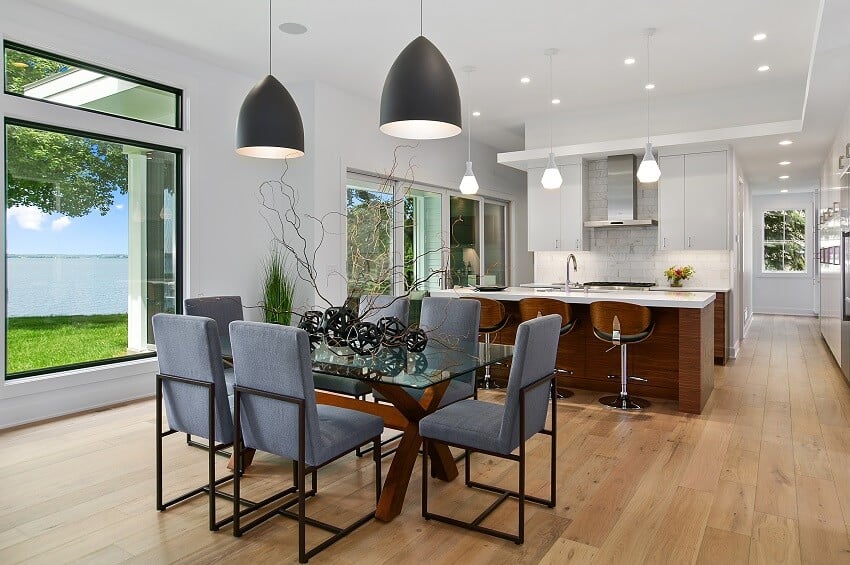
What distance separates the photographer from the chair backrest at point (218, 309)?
3.73m

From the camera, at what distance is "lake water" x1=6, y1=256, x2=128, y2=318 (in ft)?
14.0

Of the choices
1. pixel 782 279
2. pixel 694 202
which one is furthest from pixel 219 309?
pixel 782 279

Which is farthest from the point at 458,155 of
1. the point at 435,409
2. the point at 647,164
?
the point at 435,409

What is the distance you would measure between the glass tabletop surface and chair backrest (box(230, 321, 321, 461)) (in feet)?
0.93

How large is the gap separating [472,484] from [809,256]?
11415mm

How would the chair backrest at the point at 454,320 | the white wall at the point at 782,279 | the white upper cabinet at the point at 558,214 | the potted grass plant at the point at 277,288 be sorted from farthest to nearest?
the white wall at the point at 782,279 → the white upper cabinet at the point at 558,214 → the potted grass plant at the point at 277,288 → the chair backrest at the point at 454,320

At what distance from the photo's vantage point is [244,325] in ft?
7.78

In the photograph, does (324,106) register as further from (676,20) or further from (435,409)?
(435,409)

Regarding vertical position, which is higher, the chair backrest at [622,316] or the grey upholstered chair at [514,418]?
the chair backrest at [622,316]

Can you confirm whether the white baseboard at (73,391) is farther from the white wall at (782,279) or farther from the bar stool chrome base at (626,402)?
the white wall at (782,279)

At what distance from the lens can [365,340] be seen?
2.95 meters

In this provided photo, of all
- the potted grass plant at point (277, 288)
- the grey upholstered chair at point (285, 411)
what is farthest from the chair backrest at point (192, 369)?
the potted grass plant at point (277, 288)

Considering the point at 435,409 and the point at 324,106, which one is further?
the point at 324,106

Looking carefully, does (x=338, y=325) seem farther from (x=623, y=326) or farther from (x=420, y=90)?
(x=623, y=326)
